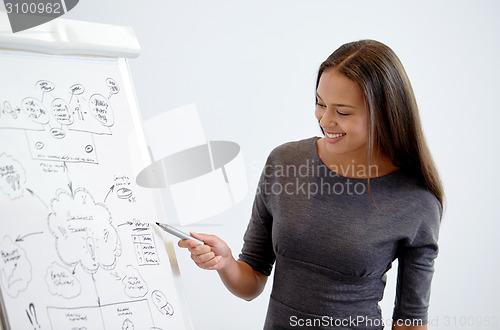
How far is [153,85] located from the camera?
1759 mm

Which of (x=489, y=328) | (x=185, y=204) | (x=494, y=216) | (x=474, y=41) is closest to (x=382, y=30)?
(x=474, y=41)

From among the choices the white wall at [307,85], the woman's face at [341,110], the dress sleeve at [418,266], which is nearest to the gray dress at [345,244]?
the dress sleeve at [418,266]

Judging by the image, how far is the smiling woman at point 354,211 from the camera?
1.01 m

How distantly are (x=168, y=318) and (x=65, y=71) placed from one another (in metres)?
0.54

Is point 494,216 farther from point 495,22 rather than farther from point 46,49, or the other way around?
point 46,49

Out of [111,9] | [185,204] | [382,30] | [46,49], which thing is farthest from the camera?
[382,30]

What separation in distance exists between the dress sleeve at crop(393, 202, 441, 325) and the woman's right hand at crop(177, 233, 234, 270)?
1.23 ft

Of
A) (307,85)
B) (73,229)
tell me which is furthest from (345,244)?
(307,85)

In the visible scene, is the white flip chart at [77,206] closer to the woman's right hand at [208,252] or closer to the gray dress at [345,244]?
Answer: the woman's right hand at [208,252]

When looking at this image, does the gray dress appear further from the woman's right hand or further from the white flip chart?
the white flip chart

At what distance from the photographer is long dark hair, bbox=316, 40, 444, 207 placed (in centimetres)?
100

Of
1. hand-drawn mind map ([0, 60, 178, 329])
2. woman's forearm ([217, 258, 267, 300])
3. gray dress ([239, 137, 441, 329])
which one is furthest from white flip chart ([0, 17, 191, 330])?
gray dress ([239, 137, 441, 329])

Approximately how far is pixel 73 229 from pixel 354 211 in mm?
562

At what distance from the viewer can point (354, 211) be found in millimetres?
1063
